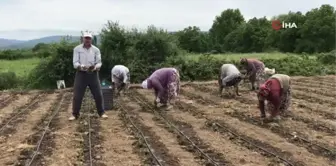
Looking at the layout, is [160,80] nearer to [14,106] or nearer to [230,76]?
[230,76]

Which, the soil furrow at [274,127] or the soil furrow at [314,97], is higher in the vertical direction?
the soil furrow at [274,127]

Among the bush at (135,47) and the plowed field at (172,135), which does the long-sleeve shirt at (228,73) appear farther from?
the bush at (135,47)

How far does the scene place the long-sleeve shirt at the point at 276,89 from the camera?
8555 mm

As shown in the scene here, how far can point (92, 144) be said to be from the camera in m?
7.11

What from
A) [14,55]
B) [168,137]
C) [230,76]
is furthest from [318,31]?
[168,137]

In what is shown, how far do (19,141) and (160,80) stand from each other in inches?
151

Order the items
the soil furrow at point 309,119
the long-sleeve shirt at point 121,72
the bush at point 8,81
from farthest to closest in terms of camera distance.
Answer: the bush at point 8,81, the long-sleeve shirt at point 121,72, the soil furrow at point 309,119

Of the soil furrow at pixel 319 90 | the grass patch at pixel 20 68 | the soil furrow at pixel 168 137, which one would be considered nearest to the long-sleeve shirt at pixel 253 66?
the soil furrow at pixel 319 90

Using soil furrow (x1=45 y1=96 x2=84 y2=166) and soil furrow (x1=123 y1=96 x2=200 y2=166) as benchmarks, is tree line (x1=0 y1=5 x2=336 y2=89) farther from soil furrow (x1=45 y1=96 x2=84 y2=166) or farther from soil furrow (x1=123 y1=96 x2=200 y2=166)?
soil furrow (x1=45 y1=96 x2=84 y2=166)

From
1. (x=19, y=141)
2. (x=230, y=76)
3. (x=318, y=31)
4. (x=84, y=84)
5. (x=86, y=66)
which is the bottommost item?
(x=19, y=141)

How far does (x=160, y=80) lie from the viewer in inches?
412

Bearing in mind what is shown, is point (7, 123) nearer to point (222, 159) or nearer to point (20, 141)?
point (20, 141)

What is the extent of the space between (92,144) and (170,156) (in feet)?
4.49

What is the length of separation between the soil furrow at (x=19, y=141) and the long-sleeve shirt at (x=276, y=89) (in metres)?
3.96
